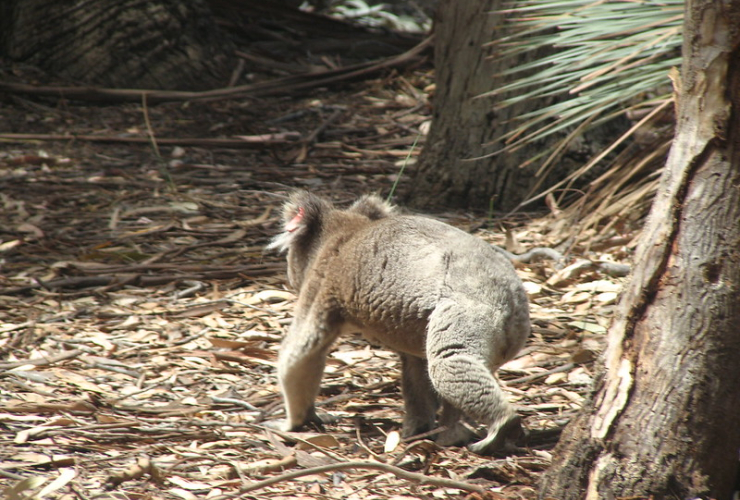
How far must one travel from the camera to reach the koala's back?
2.78 meters

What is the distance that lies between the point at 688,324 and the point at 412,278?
1011 mm

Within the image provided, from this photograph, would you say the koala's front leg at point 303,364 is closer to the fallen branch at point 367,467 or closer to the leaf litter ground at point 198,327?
the leaf litter ground at point 198,327

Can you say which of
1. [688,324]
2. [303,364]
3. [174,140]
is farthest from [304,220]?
[174,140]

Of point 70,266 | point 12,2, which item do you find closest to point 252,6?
point 12,2

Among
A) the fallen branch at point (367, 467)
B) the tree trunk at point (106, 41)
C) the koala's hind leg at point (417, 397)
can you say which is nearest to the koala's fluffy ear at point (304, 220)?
the koala's hind leg at point (417, 397)

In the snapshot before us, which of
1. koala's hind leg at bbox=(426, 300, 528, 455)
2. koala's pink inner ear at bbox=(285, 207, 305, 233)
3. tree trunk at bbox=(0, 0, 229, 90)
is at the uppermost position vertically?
tree trunk at bbox=(0, 0, 229, 90)

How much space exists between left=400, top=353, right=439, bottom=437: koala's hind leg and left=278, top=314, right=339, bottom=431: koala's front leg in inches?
12.5

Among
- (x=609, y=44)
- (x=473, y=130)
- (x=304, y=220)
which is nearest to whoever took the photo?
(x=304, y=220)

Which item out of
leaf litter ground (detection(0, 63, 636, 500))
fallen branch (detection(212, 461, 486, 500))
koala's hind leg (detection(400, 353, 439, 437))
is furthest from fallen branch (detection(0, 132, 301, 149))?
fallen branch (detection(212, 461, 486, 500))

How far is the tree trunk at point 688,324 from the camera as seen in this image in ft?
6.84

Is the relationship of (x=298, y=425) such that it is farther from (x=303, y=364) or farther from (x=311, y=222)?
(x=311, y=222)

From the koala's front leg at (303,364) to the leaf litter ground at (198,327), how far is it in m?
0.11

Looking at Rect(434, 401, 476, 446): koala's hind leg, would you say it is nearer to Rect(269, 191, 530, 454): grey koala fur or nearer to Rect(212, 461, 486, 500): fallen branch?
Rect(269, 191, 530, 454): grey koala fur

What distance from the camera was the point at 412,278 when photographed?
9.44 feet
